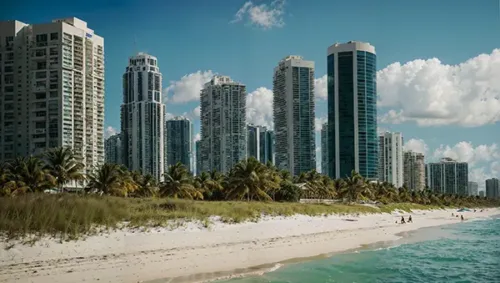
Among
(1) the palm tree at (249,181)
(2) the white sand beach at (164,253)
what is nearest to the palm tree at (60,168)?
(1) the palm tree at (249,181)

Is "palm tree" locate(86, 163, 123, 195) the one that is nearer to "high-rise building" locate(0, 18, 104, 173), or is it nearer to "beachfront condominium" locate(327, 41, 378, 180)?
"high-rise building" locate(0, 18, 104, 173)

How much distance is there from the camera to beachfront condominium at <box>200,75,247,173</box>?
171m

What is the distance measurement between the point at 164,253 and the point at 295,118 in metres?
159

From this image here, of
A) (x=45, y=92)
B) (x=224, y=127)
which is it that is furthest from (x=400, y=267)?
(x=224, y=127)

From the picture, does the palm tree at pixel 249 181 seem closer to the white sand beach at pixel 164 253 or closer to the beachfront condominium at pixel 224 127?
the white sand beach at pixel 164 253

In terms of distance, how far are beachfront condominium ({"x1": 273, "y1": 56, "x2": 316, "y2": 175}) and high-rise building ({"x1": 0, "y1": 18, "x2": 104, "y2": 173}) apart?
290 ft

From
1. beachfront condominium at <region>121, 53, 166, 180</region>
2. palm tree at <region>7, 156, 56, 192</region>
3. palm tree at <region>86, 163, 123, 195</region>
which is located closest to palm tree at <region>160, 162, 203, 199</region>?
palm tree at <region>86, 163, 123, 195</region>

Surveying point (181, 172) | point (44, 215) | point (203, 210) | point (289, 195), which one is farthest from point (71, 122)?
point (44, 215)

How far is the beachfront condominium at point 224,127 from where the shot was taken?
170750 millimetres

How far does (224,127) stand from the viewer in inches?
6772

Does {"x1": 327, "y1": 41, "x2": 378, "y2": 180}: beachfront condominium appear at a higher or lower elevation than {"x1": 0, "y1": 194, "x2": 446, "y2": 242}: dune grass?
higher

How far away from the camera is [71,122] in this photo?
326 ft

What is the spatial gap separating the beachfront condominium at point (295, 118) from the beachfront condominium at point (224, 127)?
644 inches

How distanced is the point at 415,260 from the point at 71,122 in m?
86.0
